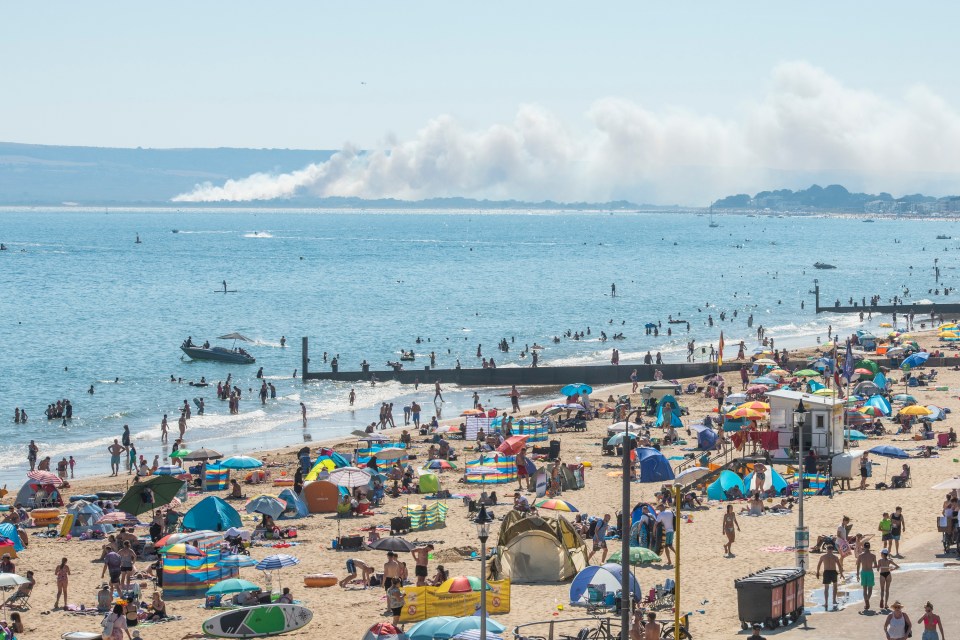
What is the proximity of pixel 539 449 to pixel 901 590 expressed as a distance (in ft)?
55.1

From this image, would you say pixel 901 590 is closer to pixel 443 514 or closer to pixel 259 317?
pixel 443 514

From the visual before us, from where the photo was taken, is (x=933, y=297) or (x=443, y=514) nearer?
(x=443, y=514)

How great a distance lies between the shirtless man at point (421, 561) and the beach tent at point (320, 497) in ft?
17.4

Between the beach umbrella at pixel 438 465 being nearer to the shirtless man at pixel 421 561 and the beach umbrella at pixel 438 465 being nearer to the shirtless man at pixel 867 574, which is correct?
the shirtless man at pixel 421 561

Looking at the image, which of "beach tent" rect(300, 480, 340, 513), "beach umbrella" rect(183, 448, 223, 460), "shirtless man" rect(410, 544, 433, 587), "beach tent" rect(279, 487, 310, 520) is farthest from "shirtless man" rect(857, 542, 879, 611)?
"beach umbrella" rect(183, 448, 223, 460)

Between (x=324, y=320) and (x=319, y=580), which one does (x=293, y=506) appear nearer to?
(x=319, y=580)

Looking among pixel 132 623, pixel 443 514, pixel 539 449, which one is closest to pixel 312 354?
pixel 539 449

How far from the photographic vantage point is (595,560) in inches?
921

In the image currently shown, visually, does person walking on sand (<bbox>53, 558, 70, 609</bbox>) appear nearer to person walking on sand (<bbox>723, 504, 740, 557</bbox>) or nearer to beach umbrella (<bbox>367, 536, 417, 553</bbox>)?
beach umbrella (<bbox>367, 536, 417, 553</bbox>)

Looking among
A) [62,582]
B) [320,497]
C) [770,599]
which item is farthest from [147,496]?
[770,599]

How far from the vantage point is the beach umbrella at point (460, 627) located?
17438mm

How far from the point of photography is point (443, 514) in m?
27.0

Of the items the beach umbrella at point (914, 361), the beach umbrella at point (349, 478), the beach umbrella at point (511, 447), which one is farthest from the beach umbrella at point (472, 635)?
the beach umbrella at point (914, 361)

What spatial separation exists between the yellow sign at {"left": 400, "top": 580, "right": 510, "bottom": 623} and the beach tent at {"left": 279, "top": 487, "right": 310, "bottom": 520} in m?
8.73
